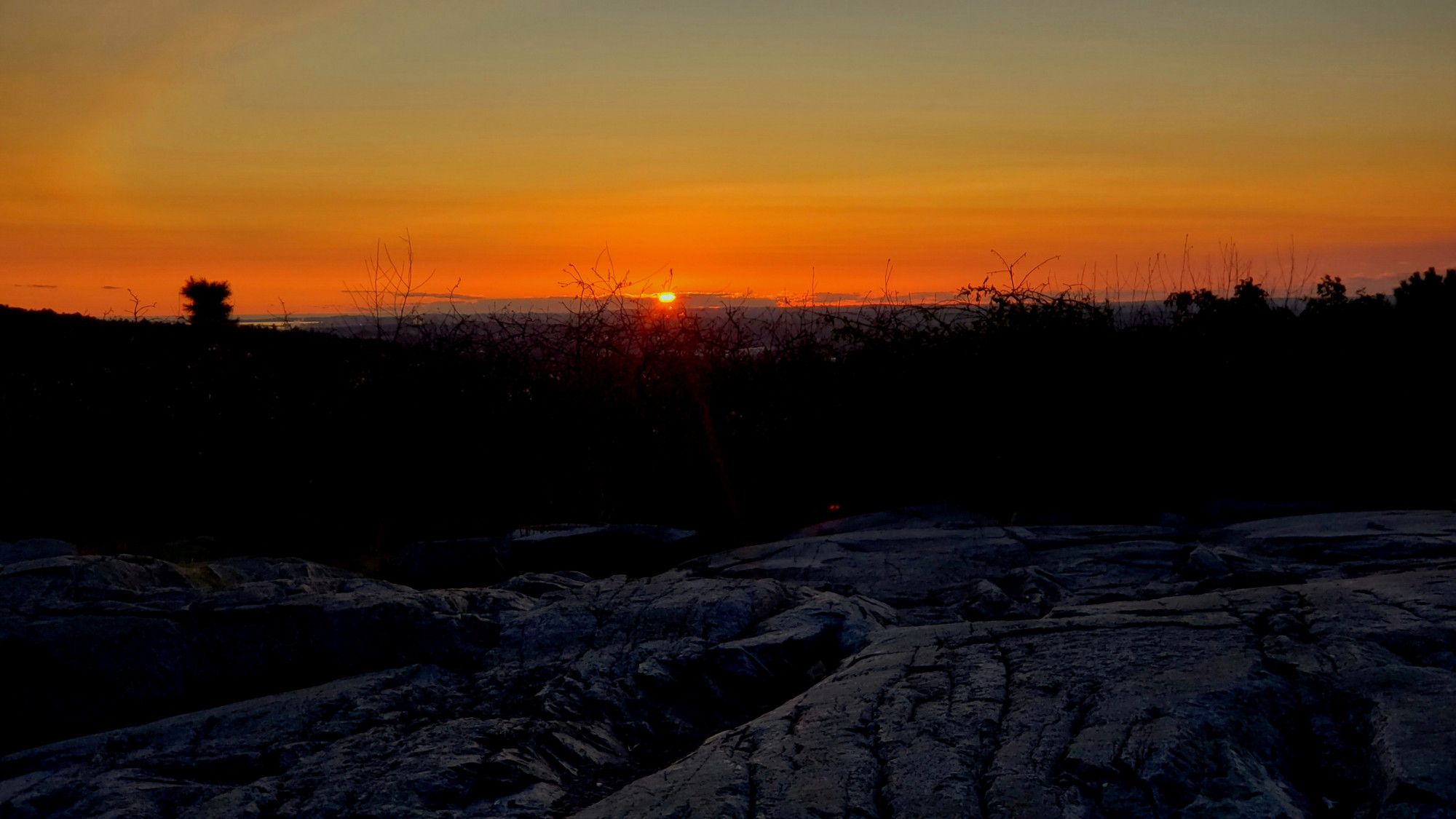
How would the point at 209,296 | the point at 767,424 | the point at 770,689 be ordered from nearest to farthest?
the point at 770,689, the point at 767,424, the point at 209,296

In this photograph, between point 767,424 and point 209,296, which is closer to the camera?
point 767,424

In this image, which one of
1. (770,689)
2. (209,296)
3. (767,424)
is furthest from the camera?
(209,296)

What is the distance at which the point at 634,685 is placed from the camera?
4.00 m

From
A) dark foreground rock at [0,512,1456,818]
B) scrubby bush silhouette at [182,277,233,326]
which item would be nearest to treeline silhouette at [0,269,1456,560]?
dark foreground rock at [0,512,1456,818]

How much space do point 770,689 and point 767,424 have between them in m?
5.13

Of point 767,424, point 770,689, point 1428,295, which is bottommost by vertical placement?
point 770,689

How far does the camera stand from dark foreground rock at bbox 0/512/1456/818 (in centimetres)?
272

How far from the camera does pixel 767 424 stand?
29.6ft

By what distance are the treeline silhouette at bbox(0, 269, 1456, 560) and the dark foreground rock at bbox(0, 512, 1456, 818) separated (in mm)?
2858

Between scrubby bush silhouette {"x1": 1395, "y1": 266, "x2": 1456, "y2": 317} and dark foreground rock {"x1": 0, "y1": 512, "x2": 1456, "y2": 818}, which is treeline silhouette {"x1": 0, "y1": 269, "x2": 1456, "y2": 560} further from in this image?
dark foreground rock {"x1": 0, "y1": 512, "x2": 1456, "y2": 818}

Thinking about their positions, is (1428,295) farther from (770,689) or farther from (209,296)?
(209,296)

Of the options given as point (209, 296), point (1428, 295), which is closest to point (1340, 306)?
point (1428, 295)

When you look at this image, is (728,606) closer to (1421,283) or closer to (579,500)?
(579,500)

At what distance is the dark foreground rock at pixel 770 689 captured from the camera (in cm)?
272
